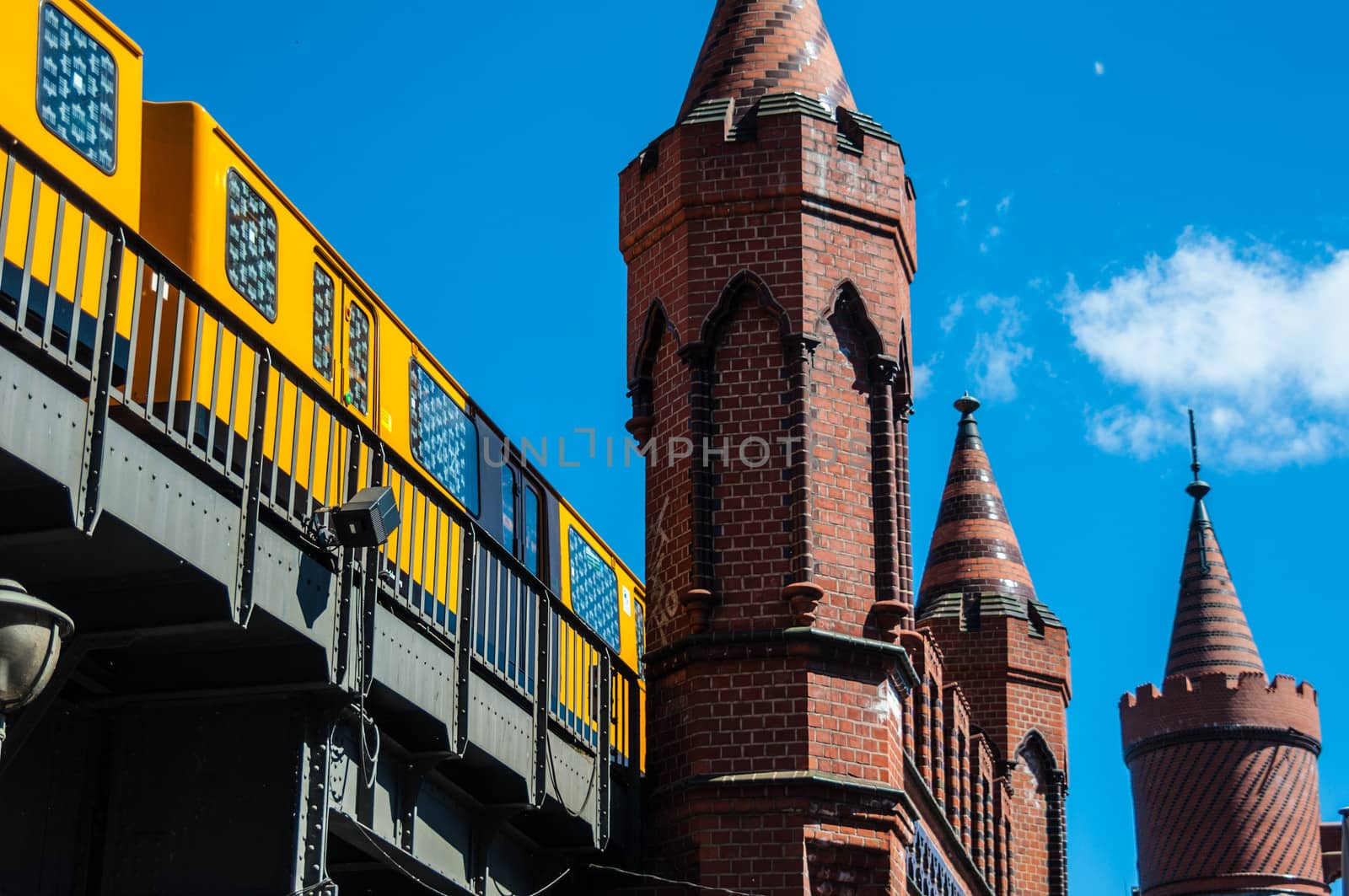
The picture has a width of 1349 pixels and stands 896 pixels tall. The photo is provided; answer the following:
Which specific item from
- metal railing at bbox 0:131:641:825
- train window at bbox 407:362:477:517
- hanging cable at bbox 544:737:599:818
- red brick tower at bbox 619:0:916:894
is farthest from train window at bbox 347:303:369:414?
hanging cable at bbox 544:737:599:818

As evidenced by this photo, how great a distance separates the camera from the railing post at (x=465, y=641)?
497 inches

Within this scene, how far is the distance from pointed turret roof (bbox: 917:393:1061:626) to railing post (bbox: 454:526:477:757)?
697 inches

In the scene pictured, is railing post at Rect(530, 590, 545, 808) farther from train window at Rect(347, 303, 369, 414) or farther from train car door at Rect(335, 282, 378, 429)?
train window at Rect(347, 303, 369, 414)

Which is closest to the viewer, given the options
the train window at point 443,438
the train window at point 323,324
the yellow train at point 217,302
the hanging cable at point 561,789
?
the yellow train at point 217,302

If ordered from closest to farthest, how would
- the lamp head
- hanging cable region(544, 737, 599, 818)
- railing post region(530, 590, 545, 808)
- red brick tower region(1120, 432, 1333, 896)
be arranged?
the lamp head → railing post region(530, 590, 545, 808) → hanging cable region(544, 737, 599, 818) → red brick tower region(1120, 432, 1333, 896)

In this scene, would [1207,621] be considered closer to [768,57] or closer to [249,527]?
[768,57]

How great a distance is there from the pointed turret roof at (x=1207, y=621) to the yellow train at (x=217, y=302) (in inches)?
1300

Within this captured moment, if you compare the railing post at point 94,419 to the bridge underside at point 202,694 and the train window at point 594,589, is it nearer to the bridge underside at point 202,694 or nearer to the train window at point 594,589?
the bridge underside at point 202,694

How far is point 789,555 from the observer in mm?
17219

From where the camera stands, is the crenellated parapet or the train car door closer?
the train car door

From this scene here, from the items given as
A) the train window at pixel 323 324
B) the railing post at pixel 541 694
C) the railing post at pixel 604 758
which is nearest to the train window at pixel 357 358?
the train window at pixel 323 324

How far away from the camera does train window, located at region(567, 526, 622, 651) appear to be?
21.9m

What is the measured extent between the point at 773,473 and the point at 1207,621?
33527 millimetres

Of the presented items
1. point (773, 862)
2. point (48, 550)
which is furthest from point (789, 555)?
point (48, 550)
